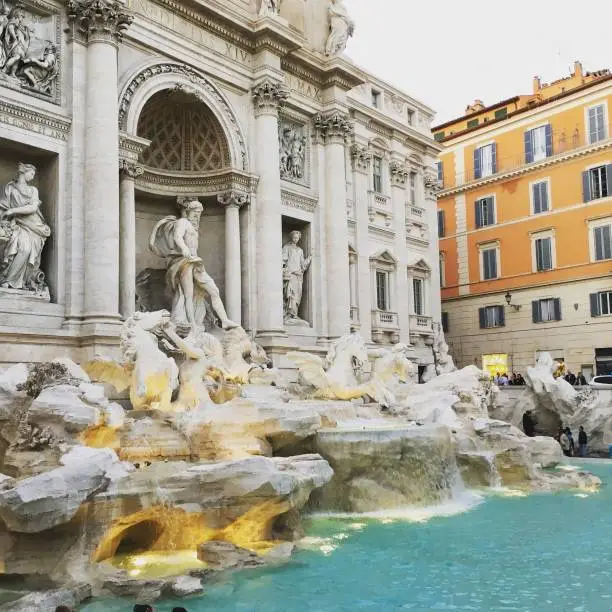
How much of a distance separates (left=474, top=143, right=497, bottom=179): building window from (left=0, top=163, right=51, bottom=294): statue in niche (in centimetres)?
2166

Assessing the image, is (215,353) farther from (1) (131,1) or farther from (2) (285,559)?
(1) (131,1)

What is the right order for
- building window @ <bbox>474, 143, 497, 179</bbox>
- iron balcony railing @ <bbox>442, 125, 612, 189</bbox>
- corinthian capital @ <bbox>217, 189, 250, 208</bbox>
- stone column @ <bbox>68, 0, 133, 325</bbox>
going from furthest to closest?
building window @ <bbox>474, 143, 497, 179</bbox> < iron balcony railing @ <bbox>442, 125, 612, 189</bbox> < corinthian capital @ <bbox>217, 189, 250, 208</bbox> < stone column @ <bbox>68, 0, 133, 325</bbox>

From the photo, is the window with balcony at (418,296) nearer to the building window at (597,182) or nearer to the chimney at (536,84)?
the building window at (597,182)

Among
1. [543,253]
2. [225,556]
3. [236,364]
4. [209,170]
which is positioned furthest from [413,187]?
A: [225,556]

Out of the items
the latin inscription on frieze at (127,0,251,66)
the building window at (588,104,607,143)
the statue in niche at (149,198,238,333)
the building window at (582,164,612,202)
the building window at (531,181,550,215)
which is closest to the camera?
the latin inscription on frieze at (127,0,251,66)

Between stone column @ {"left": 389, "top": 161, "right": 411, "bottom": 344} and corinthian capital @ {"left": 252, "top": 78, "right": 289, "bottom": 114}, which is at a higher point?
corinthian capital @ {"left": 252, "top": 78, "right": 289, "bottom": 114}

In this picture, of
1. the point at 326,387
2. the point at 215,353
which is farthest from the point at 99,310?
the point at 326,387

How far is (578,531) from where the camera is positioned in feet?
33.5

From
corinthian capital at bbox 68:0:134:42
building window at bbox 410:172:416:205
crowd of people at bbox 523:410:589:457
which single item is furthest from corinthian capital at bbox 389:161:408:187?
corinthian capital at bbox 68:0:134:42

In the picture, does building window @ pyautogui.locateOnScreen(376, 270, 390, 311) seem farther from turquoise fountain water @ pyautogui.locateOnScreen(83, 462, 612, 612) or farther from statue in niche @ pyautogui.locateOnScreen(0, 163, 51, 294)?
turquoise fountain water @ pyautogui.locateOnScreen(83, 462, 612, 612)

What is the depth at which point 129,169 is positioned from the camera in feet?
50.3

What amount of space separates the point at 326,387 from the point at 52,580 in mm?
8004

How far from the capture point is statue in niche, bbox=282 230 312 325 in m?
19.5

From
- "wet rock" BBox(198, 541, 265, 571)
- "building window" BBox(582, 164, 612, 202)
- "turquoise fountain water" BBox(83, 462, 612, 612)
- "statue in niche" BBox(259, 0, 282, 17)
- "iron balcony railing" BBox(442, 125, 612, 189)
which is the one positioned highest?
"statue in niche" BBox(259, 0, 282, 17)
